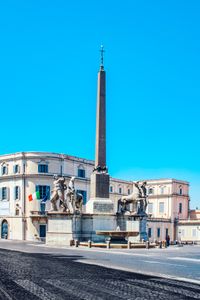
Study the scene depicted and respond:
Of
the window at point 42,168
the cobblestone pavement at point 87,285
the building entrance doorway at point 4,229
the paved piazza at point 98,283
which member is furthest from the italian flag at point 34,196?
the cobblestone pavement at point 87,285

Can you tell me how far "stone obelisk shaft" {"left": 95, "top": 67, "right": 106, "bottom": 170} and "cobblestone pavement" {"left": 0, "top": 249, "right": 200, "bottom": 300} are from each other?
21114 millimetres

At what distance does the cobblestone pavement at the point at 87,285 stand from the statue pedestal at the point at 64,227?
1916 cm

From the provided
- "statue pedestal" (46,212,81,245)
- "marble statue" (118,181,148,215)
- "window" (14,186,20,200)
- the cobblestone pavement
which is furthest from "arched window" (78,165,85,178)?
the cobblestone pavement

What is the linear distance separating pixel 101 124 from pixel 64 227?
8226 mm

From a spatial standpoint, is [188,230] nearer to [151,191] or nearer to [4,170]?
[151,191]

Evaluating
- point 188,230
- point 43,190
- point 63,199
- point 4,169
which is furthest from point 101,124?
point 188,230

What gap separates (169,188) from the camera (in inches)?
3784

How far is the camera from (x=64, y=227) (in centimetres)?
3559

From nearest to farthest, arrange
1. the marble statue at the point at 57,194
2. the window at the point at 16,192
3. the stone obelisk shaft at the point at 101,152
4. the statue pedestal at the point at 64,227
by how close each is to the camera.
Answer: the statue pedestal at the point at 64,227
the stone obelisk shaft at the point at 101,152
the marble statue at the point at 57,194
the window at the point at 16,192

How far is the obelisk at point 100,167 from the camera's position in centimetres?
3628

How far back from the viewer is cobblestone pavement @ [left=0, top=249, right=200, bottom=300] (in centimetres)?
1039

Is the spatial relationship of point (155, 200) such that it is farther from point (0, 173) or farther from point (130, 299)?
point (130, 299)

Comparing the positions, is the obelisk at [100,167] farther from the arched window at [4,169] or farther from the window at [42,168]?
the arched window at [4,169]

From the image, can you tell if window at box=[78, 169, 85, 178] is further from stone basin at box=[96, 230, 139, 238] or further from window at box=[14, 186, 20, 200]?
stone basin at box=[96, 230, 139, 238]
